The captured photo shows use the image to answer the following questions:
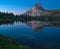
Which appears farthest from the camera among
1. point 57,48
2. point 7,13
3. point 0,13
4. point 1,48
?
point 7,13

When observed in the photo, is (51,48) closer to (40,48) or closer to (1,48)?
(40,48)

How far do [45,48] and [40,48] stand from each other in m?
0.83

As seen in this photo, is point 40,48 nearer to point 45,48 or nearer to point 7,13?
point 45,48

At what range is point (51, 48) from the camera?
2641 cm

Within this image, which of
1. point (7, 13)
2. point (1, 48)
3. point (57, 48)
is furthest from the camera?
point (7, 13)

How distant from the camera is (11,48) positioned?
71.3ft

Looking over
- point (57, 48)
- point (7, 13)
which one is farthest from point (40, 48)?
point (7, 13)

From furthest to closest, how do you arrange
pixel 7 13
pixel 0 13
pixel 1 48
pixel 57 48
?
pixel 7 13 → pixel 0 13 → pixel 57 48 → pixel 1 48

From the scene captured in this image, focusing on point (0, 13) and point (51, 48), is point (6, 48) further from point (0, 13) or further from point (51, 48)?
point (0, 13)

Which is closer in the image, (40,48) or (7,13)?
(40,48)

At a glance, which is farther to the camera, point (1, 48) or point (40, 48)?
point (40, 48)

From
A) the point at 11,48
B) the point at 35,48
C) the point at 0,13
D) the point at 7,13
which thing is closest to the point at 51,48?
the point at 35,48

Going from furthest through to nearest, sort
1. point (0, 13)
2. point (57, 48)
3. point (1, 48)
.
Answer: point (0, 13), point (57, 48), point (1, 48)

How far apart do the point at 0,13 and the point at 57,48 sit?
144 m
